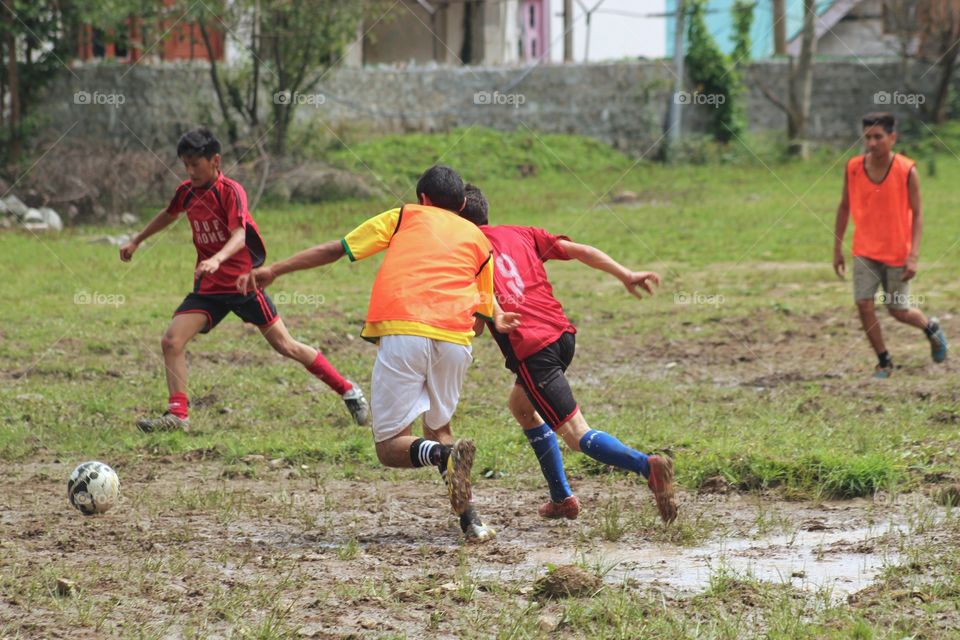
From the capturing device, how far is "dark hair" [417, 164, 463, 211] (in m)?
5.47

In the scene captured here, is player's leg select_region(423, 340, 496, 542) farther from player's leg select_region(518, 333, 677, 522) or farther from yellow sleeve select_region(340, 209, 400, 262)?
yellow sleeve select_region(340, 209, 400, 262)

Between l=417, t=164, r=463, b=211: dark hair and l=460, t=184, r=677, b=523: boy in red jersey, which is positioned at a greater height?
l=417, t=164, r=463, b=211: dark hair

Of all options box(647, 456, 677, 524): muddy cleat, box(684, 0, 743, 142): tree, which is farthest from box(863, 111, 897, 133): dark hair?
box(684, 0, 743, 142): tree

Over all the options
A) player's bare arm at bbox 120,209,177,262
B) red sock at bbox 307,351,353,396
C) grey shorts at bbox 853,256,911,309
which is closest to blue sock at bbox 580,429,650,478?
red sock at bbox 307,351,353,396

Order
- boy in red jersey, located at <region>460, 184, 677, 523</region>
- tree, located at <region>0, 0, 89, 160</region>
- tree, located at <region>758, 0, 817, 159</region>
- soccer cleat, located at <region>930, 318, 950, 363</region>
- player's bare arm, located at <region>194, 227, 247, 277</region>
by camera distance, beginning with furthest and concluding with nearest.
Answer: tree, located at <region>758, 0, 817, 159</region>, tree, located at <region>0, 0, 89, 160</region>, soccer cleat, located at <region>930, 318, 950, 363</region>, player's bare arm, located at <region>194, 227, 247, 277</region>, boy in red jersey, located at <region>460, 184, 677, 523</region>

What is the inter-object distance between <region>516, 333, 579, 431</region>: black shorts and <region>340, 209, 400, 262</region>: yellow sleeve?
0.84 metres

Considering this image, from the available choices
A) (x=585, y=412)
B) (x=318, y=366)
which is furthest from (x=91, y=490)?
(x=585, y=412)

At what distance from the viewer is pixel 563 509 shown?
5676mm

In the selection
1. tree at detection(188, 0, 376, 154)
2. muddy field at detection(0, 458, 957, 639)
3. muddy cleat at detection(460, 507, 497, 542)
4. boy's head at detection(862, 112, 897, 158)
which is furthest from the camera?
tree at detection(188, 0, 376, 154)

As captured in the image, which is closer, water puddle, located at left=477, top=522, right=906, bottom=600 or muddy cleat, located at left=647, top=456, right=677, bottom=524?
water puddle, located at left=477, top=522, right=906, bottom=600

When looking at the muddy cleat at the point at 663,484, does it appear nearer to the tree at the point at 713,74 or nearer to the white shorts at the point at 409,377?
the white shorts at the point at 409,377

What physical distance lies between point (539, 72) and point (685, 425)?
1960 centimetres

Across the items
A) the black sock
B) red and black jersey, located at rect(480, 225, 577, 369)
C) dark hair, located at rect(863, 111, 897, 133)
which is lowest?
the black sock

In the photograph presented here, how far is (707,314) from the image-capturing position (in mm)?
11953
